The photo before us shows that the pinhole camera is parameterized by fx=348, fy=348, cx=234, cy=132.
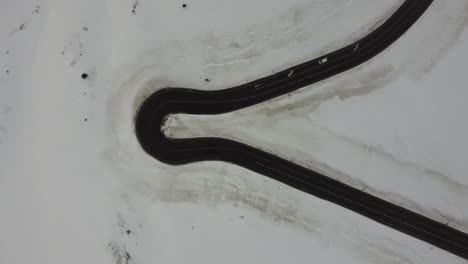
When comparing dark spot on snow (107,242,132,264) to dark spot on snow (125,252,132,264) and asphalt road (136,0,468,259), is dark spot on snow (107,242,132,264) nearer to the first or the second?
dark spot on snow (125,252,132,264)

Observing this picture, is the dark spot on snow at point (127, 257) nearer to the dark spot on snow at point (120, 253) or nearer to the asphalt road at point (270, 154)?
the dark spot on snow at point (120, 253)

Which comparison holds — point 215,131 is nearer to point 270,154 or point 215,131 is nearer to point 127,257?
point 270,154

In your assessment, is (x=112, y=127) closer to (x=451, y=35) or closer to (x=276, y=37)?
(x=276, y=37)

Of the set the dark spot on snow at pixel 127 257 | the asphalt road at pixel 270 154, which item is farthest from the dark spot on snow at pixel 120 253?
the asphalt road at pixel 270 154

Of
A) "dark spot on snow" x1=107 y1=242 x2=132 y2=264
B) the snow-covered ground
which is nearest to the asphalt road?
the snow-covered ground

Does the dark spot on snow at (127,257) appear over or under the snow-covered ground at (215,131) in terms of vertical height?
under

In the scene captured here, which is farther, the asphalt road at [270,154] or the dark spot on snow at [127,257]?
the asphalt road at [270,154]

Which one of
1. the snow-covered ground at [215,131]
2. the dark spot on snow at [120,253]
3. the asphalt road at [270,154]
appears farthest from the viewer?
the asphalt road at [270,154]
